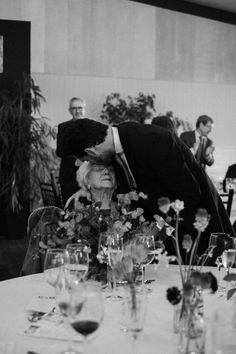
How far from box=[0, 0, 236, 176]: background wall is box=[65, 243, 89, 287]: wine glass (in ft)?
25.0

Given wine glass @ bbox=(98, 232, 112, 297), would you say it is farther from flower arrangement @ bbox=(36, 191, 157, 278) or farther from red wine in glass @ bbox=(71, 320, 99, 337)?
red wine in glass @ bbox=(71, 320, 99, 337)

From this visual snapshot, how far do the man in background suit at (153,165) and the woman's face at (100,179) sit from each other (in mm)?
76

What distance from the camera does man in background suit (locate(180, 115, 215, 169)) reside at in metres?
7.86

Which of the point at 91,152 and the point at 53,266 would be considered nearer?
the point at 53,266

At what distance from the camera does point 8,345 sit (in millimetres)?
1896

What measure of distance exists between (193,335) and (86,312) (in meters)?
0.28

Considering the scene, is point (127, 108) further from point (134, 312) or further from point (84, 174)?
point (134, 312)

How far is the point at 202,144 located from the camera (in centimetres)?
807

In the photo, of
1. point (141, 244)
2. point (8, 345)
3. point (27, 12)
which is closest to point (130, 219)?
point (141, 244)

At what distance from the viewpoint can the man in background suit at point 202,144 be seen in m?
7.86

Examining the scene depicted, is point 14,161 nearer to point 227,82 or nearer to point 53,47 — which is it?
point 53,47

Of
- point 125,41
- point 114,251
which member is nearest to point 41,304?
point 114,251

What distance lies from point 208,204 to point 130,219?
0.75 meters

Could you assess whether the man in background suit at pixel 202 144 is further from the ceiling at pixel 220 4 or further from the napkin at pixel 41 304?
the napkin at pixel 41 304
